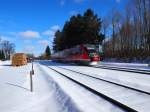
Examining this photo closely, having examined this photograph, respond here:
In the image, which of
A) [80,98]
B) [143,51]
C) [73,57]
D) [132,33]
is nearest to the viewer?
[80,98]

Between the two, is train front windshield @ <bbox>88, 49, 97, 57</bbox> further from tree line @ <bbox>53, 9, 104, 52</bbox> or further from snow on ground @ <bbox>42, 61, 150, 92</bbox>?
tree line @ <bbox>53, 9, 104, 52</bbox>

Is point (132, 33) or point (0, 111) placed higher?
point (132, 33)

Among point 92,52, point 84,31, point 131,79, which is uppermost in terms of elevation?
point 84,31

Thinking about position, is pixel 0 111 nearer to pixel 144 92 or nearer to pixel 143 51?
pixel 144 92

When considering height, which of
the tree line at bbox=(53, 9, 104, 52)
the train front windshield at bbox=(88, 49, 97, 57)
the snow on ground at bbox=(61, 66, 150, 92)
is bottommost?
the snow on ground at bbox=(61, 66, 150, 92)

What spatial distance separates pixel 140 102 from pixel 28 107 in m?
3.64

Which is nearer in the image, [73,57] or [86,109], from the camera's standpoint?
[86,109]

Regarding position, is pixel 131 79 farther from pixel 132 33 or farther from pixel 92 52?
pixel 132 33

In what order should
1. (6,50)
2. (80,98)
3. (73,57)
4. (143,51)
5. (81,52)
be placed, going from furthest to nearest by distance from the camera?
1. (6,50)
2. (143,51)
3. (73,57)
4. (81,52)
5. (80,98)

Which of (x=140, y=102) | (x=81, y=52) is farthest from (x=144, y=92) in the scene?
(x=81, y=52)

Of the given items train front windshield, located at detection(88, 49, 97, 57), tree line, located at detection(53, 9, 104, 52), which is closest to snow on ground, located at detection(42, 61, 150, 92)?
train front windshield, located at detection(88, 49, 97, 57)

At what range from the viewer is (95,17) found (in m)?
73.3

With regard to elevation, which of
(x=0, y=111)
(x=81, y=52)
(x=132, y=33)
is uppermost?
(x=132, y=33)

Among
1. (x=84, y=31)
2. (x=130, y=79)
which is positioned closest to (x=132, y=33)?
(x=84, y=31)
